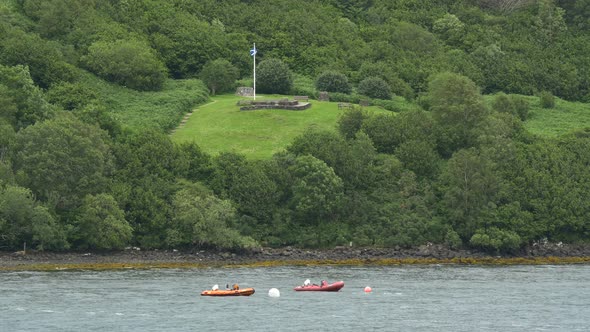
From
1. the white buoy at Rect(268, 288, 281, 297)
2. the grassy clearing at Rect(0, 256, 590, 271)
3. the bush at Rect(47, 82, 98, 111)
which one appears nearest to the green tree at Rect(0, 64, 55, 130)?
the bush at Rect(47, 82, 98, 111)

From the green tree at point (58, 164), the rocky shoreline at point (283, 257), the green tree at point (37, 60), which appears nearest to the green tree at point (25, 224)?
the rocky shoreline at point (283, 257)

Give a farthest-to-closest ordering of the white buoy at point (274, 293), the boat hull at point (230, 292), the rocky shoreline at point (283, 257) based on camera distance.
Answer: the rocky shoreline at point (283, 257)
the white buoy at point (274, 293)
the boat hull at point (230, 292)

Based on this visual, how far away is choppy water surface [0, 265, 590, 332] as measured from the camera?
121 m

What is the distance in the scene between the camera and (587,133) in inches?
7480

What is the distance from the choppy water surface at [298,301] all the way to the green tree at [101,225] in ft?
22.8

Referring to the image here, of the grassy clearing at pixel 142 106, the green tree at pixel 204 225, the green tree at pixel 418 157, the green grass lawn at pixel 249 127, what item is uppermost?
the grassy clearing at pixel 142 106

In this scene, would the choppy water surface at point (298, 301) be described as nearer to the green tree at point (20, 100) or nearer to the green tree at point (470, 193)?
the green tree at point (470, 193)

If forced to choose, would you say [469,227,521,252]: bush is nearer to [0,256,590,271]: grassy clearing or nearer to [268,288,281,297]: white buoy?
[0,256,590,271]: grassy clearing

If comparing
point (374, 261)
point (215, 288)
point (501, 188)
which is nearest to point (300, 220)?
point (374, 261)

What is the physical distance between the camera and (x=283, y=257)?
524 feet

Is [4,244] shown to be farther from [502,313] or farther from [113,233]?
[502,313]

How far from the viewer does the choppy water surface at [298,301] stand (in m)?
121

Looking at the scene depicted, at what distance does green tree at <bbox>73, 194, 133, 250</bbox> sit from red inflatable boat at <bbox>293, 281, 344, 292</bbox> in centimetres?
2508

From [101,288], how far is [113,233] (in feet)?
61.1
